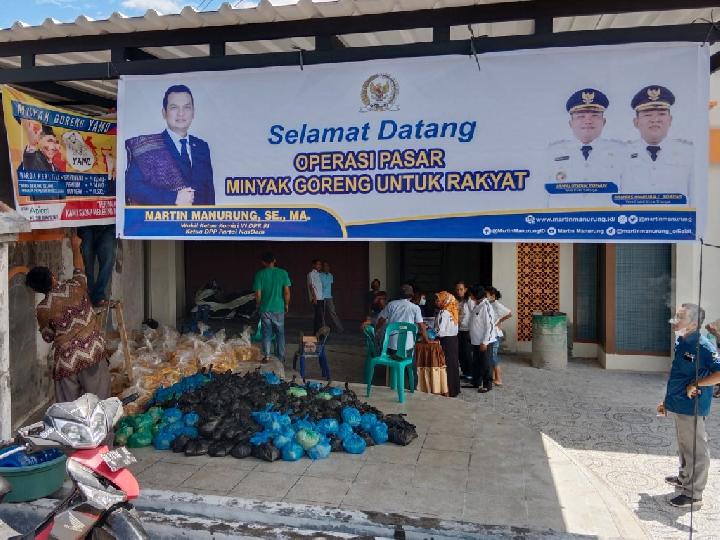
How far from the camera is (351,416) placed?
6.39 meters

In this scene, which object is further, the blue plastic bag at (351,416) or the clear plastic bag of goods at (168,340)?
the clear plastic bag of goods at (168,340)

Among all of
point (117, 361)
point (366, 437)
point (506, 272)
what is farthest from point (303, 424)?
point (506, 272)

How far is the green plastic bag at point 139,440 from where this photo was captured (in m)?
6.09

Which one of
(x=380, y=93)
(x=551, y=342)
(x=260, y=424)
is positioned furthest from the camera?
(x=551, y=342)

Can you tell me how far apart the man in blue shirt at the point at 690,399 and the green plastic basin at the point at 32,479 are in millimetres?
5175

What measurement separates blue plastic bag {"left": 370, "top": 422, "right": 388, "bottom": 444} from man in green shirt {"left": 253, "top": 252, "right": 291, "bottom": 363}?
377cm

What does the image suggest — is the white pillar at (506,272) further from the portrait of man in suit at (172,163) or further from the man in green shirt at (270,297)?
the portrait of man in suit at (172,163)

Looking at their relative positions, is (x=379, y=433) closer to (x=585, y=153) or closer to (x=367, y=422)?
(x=367, y=422)

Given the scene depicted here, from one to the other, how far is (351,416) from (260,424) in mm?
893

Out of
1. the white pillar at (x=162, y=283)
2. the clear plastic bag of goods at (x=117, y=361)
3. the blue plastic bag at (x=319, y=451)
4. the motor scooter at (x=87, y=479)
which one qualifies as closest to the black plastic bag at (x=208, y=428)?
the blue plastic bag at (x=319, y=451)

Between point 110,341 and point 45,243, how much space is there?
1.62 metres

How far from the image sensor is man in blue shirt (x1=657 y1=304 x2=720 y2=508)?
5590mm

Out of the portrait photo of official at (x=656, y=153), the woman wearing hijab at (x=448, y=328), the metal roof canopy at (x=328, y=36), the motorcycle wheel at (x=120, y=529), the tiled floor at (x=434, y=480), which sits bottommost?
the tiled floor at (x=434, y=480)

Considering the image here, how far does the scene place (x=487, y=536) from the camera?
434 cm
